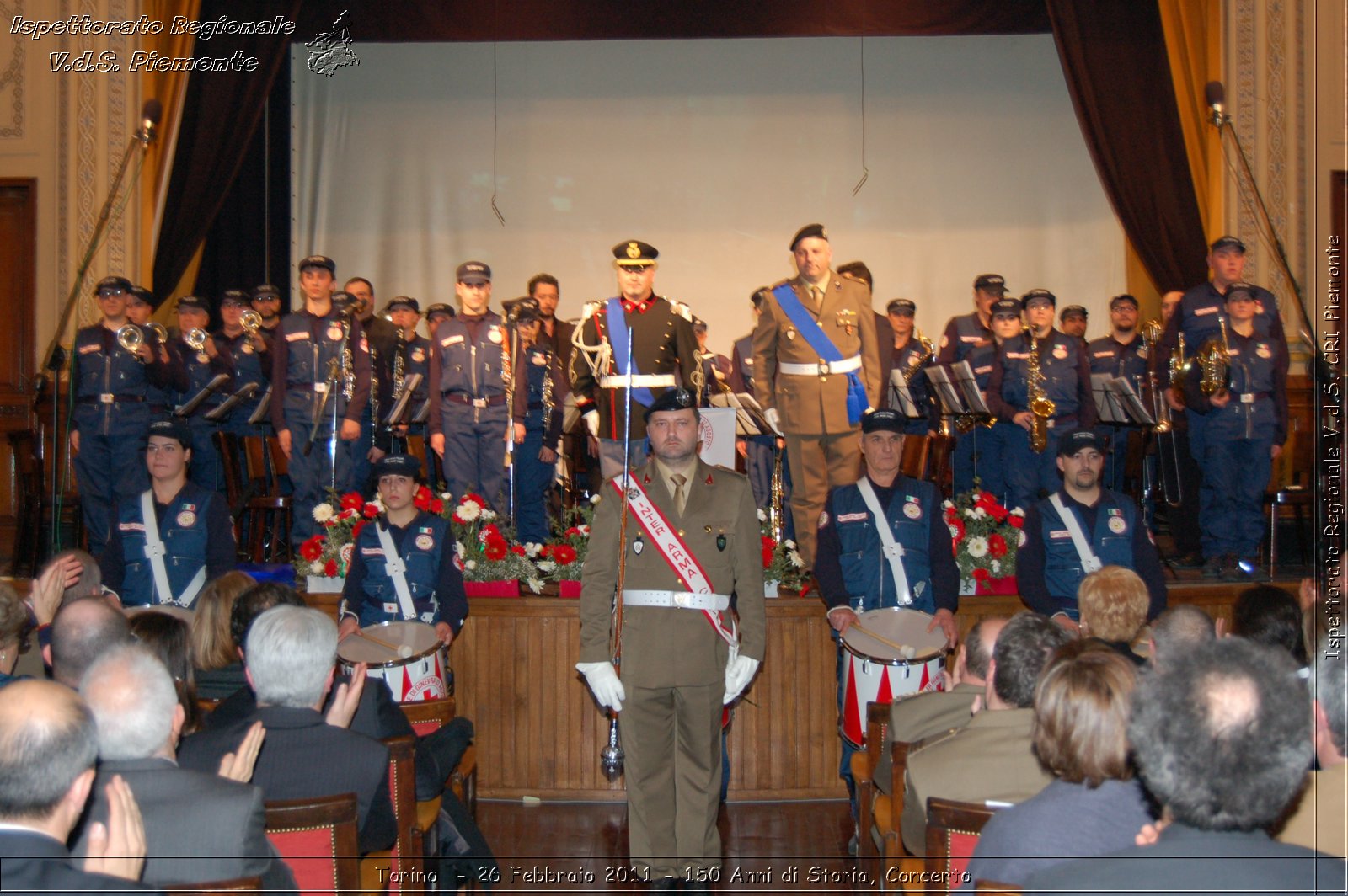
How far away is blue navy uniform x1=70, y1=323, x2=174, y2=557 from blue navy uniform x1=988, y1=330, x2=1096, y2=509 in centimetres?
589

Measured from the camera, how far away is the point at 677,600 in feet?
15.0

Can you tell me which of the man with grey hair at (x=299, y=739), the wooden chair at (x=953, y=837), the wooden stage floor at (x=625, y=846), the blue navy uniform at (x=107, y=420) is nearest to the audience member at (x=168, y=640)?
the man with grey hair at (x=299, y=739)

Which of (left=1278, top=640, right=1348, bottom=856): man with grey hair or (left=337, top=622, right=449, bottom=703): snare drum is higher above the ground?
(left=1278, top=640, right=1348, bottom=856): man with grey hair

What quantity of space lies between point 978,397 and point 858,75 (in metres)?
4.75

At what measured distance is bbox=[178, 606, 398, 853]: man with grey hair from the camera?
10.3 ft

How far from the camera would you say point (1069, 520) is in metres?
5.83

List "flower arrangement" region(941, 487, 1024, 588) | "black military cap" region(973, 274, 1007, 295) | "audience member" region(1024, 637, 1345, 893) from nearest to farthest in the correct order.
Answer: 1. "audience member" region(1024, 637, 1345, 893)
2. "flower arrangement" region(941, 487, 1024, 588)
3. "black military cap" region(973, 274, 1007, 295)

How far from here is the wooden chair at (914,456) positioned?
8.67 meters

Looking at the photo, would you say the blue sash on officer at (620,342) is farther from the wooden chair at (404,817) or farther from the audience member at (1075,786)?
the audience member at (1075,786)

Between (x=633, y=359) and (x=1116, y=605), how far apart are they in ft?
12.5

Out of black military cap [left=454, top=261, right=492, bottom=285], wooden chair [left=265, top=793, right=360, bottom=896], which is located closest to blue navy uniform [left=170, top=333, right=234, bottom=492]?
black military cap [left=454, top=261, right=492, bottom=285]

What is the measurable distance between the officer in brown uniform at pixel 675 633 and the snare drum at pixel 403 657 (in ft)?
3.14

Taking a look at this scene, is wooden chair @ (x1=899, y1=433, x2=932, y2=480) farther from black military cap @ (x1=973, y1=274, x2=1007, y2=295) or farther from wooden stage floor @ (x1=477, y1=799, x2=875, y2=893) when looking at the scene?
wooden stage floor @ (x1=477, y1=799, x2=875, y2=893)

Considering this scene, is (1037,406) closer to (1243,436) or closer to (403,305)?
(1243,436)
